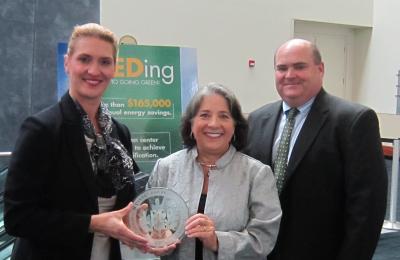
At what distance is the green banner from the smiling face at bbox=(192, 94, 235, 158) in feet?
6.91

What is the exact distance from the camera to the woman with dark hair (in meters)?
1.84

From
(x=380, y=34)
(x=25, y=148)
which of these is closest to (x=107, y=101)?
(x=25, y=148)

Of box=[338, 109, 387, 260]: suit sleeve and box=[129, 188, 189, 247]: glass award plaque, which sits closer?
box=[129, 188, 189, 247]: glass award plaque

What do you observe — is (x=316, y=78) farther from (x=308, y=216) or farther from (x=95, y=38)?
(x=95, y=38)

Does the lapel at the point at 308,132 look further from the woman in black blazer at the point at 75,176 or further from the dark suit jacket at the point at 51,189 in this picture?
the dark suit jacket at the point at 51,189

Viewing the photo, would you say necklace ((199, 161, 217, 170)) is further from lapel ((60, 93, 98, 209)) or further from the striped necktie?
lapel ((60, 93, 98, 209))

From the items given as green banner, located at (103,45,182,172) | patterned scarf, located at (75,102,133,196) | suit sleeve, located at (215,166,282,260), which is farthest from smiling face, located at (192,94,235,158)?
green banner, located at (103,45,182,172)

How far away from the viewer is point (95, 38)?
1731 mm

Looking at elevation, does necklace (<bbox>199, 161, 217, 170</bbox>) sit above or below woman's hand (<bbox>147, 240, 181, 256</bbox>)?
above

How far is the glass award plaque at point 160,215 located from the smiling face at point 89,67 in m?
0.41

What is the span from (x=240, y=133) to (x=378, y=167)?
0.58m

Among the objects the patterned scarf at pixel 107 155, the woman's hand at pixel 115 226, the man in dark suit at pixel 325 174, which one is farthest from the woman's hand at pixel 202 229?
the man in dark suit at pixel 325 174

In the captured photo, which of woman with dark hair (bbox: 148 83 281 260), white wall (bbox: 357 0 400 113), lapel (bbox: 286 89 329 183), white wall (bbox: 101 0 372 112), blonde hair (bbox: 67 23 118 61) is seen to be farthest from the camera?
white wall (bbox: 357 0 400 113)

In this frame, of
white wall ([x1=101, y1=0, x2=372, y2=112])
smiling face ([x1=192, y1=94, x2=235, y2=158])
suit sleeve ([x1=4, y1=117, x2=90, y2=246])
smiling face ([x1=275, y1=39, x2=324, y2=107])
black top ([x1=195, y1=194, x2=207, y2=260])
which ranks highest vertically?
white wall ([x1=101, y1=0, x2=372, y2=112])
